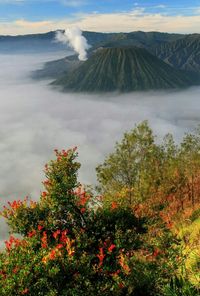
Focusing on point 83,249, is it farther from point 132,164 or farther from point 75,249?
point 132,164

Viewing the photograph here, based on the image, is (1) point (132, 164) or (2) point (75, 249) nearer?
(2) point (75, 249)

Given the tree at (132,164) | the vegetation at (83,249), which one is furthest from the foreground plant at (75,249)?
the tree at (132,164)

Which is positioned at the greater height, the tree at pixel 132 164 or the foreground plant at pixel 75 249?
the foreground plant at pixel 75 249

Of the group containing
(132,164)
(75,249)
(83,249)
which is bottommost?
(132,164)

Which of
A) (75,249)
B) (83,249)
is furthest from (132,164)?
(75,249)

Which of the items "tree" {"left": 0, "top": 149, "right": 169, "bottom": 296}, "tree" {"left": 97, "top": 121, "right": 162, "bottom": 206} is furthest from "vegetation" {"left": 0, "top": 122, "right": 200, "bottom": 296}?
"tree" {"left": 97, "top": 121, "right": 162, "bottom": 206}

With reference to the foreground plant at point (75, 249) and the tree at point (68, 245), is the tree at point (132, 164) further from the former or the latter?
the foreground plant at point (75, 249)

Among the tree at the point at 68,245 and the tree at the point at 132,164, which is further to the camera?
the tree at the point at 132,164

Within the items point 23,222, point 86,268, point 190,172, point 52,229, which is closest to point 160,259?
point 86,268

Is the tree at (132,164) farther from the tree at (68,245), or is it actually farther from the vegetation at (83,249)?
the tree at (68,245)

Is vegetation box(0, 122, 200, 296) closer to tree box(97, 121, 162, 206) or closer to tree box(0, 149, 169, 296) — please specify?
tree box(0, 149, 169, 296)

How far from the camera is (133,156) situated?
6781 centimetres

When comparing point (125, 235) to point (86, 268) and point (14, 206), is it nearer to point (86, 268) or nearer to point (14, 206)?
point (86, 268)

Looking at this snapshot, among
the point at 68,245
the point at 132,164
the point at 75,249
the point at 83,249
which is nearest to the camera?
the point at 68,245
